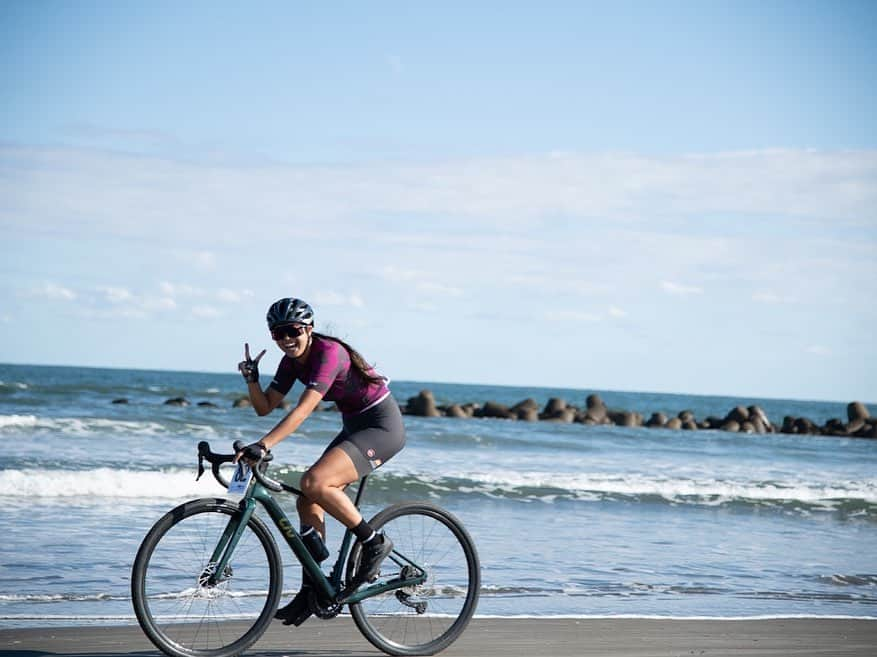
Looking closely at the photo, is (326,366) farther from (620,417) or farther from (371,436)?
(620,417)

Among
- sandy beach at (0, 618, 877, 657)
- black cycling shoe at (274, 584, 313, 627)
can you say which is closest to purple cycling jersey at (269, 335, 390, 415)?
black cycling shoe at (274, 584, 313, 627)

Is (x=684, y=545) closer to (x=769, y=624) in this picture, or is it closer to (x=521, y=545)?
(x=521, y=545)

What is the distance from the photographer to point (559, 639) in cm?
653

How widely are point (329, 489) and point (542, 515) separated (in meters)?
8.60

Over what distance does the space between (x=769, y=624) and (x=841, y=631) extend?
1.54 feet

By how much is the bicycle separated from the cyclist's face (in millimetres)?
612

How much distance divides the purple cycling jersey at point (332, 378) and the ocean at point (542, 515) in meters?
2.35

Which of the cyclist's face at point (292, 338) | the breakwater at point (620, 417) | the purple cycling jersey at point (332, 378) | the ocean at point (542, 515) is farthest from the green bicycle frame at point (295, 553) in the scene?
the breakwater at point (620, 417)

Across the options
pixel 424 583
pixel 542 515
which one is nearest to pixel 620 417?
pixel 542 515

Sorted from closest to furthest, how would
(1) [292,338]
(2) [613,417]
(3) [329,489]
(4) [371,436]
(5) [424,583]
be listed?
(3) [329,489]
(1) [292,338]
(4) [371,436]
(5) [424,583]
(2) [613,417]

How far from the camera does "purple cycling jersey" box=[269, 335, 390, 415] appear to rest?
17.7 feet

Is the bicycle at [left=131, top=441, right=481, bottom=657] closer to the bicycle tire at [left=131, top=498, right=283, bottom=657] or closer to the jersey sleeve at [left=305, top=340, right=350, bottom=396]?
the bicycle tire at [left=131, top=498, right=283, bottom=657]

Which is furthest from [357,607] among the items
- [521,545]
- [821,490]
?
[821,490]

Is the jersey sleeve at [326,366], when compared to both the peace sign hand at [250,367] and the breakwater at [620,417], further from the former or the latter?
the breakwater at [620,417]
